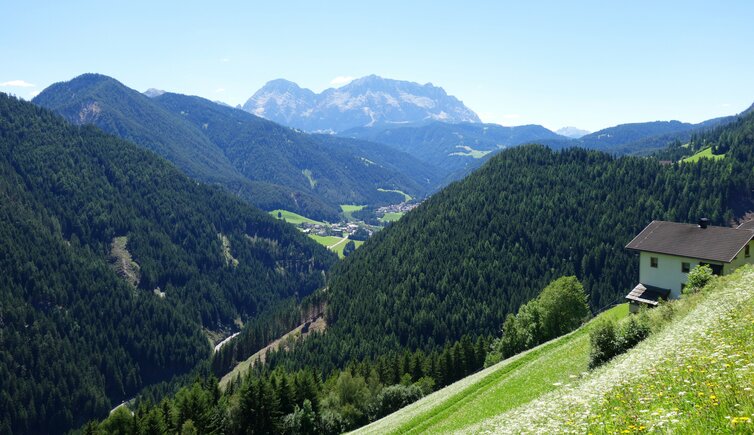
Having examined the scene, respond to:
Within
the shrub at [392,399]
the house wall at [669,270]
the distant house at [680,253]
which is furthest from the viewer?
the shrub at [392,399]

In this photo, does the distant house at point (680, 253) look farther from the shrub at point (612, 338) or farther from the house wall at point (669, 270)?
the shrub at point (612, 338)

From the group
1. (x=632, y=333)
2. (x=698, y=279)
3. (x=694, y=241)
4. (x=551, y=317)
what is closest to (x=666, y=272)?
(x=694, y=241)

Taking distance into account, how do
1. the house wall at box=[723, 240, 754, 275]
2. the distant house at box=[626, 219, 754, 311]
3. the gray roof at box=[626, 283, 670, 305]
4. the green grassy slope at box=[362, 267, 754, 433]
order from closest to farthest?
1. the green grassy slope at box=[362, 267, 754, 433]
2. the house wall at box=[723, 240, 754, 275]
3. the distant house at box=[626, 219, 754, 311]
4. the gray roof at box=[626, 283, 670, 305]

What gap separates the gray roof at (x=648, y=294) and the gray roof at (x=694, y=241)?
4.47 metres

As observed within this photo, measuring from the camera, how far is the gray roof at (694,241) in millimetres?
51906

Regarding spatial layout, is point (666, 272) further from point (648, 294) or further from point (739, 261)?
point (739, 261)

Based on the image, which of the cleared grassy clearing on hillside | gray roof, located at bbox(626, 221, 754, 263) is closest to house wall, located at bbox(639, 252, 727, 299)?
gray roof, located at bbox(626, 221, 754, 263)

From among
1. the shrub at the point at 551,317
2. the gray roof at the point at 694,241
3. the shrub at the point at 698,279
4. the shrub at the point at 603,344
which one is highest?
the gray roof at the point at 694,241

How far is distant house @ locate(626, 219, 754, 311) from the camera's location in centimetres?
5188

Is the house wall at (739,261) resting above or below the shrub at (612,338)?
above

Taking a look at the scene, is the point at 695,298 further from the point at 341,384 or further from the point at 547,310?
the point at 341,384

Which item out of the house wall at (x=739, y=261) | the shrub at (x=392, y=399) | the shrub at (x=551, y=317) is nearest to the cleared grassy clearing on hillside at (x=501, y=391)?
the house wall at (x=739, y=261)

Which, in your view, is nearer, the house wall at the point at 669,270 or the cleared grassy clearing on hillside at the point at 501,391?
the cleared grassy clearing on hillside at the point at 501,391

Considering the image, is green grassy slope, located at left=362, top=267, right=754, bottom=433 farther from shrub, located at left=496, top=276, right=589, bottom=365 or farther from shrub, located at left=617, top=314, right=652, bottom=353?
shrub, located at left=496, top=276, right=589, bottom=365
